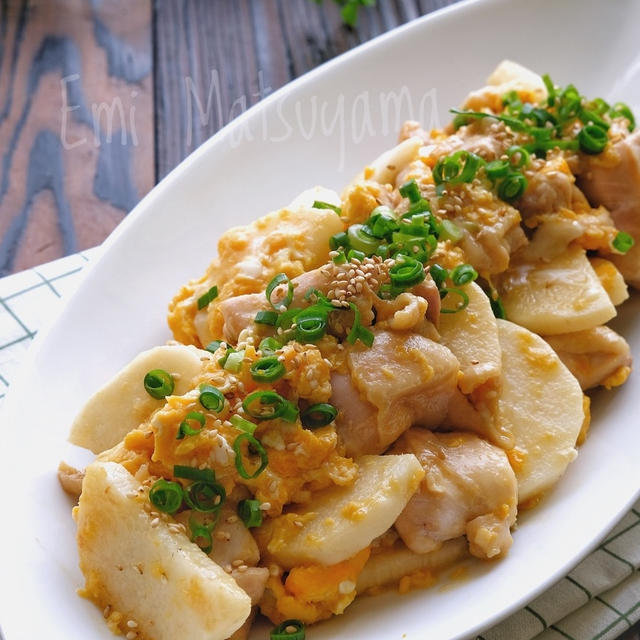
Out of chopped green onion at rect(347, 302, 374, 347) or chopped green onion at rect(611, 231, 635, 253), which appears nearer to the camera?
chopped green onion at rect(347, 302, 374, 347)

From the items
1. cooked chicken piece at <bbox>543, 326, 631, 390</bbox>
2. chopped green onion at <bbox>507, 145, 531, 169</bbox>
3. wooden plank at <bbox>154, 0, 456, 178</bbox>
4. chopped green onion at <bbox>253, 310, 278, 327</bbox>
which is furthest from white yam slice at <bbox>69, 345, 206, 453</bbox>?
wooden plank at <bbox>154, 0, 456, 178</bbox>

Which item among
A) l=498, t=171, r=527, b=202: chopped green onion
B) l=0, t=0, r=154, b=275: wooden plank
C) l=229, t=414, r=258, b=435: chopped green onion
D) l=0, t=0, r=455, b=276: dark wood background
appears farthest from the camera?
l=0, t=0, r=455, b=276: dark wood background

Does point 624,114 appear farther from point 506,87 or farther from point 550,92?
point 506,87

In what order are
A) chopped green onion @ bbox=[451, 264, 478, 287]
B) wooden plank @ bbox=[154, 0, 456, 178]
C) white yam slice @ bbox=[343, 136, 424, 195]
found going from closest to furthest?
chopped green onion @ bbox=[451, 264, 478, 287], white yam slice @ bbox=[343, 136, 424, 195], wooden plank @ bbox=[154, 0, 456, 178]

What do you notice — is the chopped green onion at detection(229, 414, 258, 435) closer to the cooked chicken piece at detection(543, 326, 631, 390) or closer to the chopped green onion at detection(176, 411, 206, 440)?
the chopped green onion at detection(176, 411, 206, 440)

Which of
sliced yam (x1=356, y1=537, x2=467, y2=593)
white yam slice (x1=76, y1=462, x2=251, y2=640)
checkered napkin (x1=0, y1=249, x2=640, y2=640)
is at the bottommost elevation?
checkered napkin (x1=0, y1=249, x2=640, y2=640)

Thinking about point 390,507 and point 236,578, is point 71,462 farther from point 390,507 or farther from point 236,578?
point 390,507

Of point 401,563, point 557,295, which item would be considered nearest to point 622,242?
point 557,295
